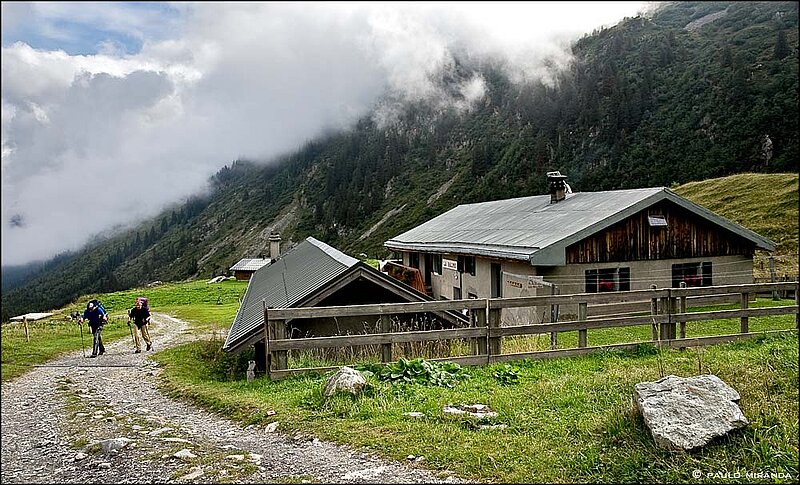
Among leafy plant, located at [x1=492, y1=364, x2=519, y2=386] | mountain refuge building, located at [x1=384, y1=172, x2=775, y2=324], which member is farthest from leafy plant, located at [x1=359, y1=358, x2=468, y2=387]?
mountain refuge building, located at [x1=384, y1=172, x2=775, y2=324]

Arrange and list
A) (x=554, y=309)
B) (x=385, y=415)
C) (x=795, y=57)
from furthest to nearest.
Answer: (x=795, y=57) → (x=554, y=309) → (x=385, y=415)

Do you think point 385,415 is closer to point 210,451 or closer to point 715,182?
point 210,451

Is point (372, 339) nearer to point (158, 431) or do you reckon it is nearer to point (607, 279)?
point (158, 431)

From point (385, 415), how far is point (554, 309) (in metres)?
12.0

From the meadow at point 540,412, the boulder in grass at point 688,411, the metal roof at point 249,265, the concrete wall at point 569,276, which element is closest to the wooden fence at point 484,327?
the meadow at point 540,412

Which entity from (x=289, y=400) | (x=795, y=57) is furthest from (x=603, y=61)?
(x=289, y=400)

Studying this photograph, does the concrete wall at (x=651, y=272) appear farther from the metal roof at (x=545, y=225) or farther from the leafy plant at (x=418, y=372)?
the leafy plant at (x=418, y=372)

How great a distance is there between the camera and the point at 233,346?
11.6 m

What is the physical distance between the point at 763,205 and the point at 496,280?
35922 millimetres

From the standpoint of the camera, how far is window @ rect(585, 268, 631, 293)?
78.3ft

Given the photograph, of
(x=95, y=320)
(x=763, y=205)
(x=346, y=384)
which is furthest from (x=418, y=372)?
(x=763, y=205)

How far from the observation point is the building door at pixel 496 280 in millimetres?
26469

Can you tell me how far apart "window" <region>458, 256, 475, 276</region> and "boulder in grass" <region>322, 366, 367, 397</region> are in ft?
68.8

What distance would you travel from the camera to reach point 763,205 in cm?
5119
